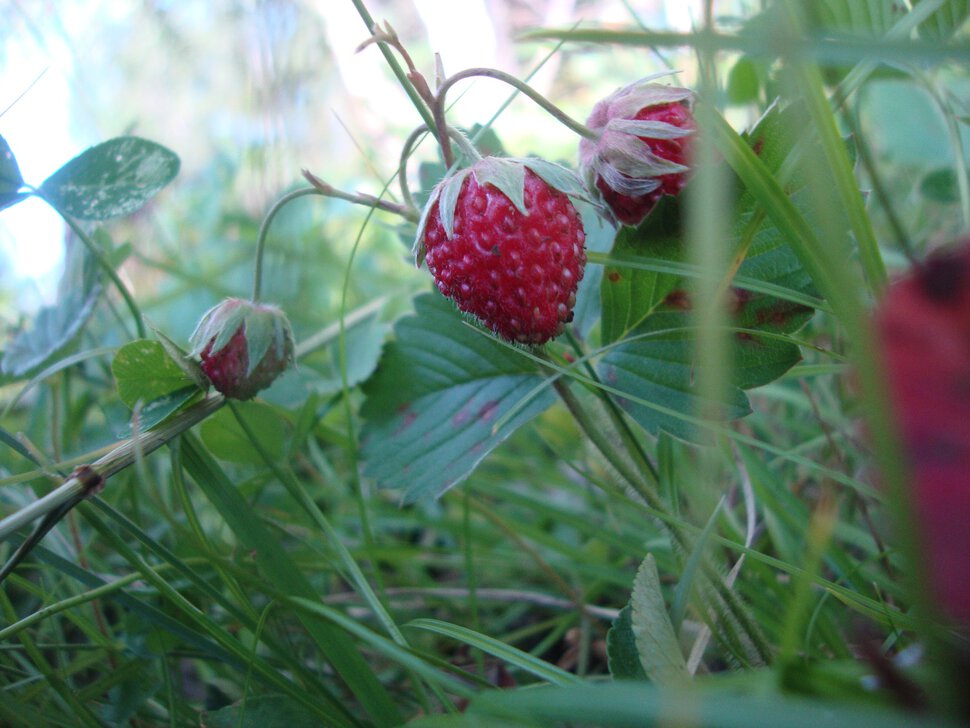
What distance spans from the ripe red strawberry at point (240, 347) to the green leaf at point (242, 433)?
0.45 ft

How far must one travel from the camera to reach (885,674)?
0.26 metres

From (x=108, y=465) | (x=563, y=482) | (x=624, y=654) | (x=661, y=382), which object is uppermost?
(x=108, y=465)

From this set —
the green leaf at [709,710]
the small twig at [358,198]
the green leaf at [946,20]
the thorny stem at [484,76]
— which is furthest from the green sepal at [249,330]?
the green leaf at [946,20]

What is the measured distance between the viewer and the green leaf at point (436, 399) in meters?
0.73

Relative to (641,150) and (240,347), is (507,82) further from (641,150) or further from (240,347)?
(240,347)

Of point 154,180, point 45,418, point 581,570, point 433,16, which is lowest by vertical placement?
point 581,570

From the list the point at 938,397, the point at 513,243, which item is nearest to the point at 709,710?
the point at 938,397

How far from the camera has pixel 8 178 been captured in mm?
778

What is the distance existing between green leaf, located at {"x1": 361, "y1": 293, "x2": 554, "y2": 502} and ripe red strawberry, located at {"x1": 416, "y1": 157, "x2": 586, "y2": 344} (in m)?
0.10

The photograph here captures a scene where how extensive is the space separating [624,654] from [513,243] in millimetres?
326

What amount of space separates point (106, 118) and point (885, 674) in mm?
3385

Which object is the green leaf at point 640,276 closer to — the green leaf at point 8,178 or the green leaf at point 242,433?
the green leaf at point 242,433

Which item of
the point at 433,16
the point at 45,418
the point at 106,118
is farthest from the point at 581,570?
the point at 106,118

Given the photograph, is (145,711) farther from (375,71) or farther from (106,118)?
(375,71)
